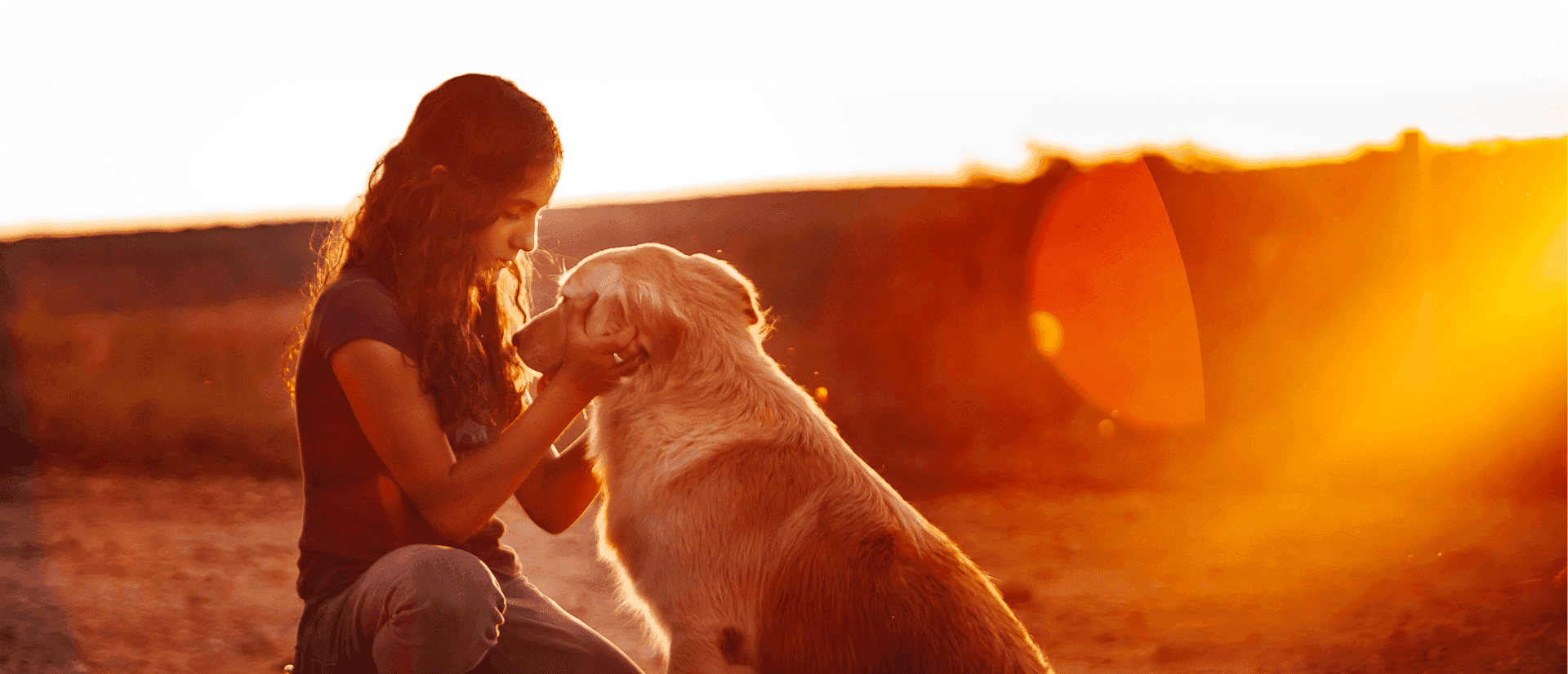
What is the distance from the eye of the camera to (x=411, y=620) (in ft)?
7.34

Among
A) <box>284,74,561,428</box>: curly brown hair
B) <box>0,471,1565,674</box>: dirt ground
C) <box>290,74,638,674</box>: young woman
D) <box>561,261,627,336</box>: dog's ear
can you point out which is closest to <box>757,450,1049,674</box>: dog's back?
<box>290,74,638,674</box>: young woman

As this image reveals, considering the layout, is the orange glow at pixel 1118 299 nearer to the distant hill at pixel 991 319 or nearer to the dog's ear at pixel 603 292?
the distant hill at pixel 991 319

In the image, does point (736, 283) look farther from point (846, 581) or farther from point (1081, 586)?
point (1081, 586)

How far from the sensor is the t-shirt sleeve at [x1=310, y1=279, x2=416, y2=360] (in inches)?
90.7

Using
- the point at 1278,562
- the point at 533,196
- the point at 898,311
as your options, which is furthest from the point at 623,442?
the point at 898,311

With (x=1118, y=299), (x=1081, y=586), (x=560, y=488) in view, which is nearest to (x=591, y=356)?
(x=560, y=488)

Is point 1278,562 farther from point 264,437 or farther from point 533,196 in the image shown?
point 264,437

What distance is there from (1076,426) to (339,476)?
25.1 ft

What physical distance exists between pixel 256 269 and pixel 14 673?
10076 mm

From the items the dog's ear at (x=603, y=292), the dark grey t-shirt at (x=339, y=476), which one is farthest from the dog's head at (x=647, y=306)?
the dark grey t-shirt at (x=339, y=476)

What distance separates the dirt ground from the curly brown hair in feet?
6.47

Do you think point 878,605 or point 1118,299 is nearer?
point 878,605

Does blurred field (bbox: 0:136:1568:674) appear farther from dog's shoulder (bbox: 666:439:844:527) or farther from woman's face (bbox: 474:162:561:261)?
dog's shoulder (bbox: 666:439:844:527)

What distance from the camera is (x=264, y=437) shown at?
1009cm
